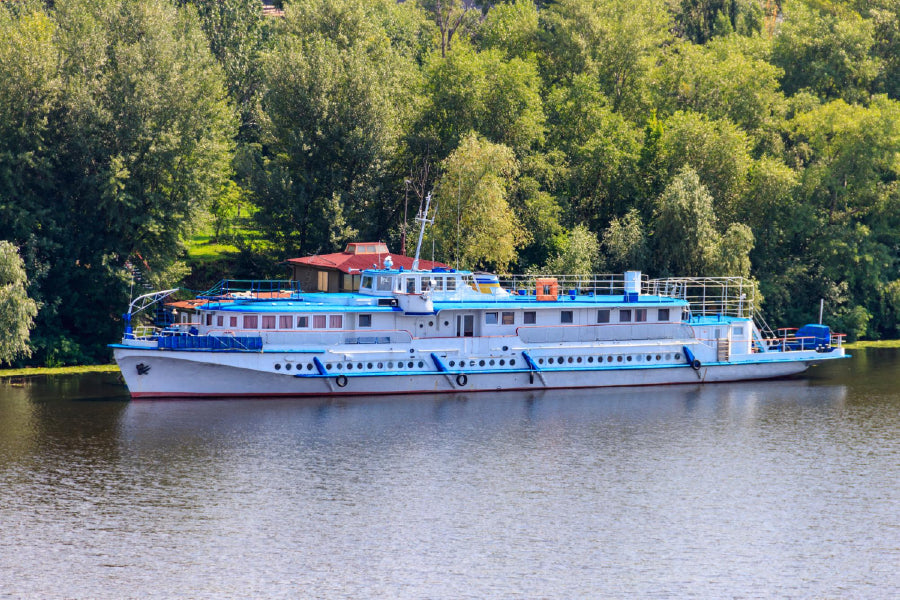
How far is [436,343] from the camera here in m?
67.2

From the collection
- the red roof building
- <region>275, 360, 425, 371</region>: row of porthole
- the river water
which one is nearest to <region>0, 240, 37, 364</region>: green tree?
the river water

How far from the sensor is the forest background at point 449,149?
252 feet

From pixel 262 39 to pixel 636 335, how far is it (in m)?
56.0

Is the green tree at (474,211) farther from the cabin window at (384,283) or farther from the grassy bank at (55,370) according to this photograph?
the grassy bank at (55,370)

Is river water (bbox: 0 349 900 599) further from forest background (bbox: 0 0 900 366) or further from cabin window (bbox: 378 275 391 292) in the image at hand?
forest background (bbox: 0 0 900 366)

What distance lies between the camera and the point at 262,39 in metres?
111

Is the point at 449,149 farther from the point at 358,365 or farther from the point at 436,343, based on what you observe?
the point at 358,365

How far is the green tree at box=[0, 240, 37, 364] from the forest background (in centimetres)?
24

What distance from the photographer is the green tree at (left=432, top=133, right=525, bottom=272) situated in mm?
84062

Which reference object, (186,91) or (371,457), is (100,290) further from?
(371,457)

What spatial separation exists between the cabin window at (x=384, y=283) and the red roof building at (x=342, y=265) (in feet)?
27.1

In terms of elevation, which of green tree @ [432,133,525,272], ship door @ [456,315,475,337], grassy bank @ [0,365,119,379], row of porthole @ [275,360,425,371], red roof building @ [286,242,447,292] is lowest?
grassy bank @ [0,365,119,379]

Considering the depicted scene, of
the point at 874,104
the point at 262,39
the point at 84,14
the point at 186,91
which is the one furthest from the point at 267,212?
the point at 874,104

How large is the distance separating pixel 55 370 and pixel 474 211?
3060 centimetres
